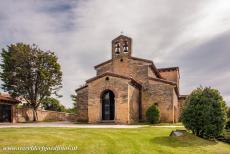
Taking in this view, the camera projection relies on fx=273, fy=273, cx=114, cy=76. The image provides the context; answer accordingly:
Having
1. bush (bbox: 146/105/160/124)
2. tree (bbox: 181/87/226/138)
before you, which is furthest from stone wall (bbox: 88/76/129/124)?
tree (bbox: 181/87/226/138)

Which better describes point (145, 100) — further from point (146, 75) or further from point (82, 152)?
point (82, 152)

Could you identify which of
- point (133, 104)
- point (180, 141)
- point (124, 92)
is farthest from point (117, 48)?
point (180, 141)

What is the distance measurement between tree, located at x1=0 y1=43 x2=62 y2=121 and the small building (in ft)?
8.73

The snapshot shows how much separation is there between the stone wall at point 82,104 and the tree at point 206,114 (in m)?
17.5

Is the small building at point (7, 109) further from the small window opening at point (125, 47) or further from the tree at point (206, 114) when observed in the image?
the tree at point (206, 114)

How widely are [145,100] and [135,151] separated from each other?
71.1 feet

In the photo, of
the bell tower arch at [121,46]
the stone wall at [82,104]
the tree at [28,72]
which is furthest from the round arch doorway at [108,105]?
the tree at [28,72]

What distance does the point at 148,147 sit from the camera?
12836mm

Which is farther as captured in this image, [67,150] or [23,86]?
[23,86]

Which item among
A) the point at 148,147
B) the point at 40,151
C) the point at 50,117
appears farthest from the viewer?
the point at 50,117

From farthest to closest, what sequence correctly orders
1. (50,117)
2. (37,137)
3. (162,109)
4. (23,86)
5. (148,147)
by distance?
1. (50,117)
2. (23,86)
3. (162,109)
4. (37,137)
5. (148,147)

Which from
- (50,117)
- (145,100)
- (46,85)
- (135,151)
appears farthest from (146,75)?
(135,151)

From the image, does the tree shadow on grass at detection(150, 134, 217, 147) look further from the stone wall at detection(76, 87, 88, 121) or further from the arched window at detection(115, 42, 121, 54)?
the arched window at detection(115, 42, 121, 54)

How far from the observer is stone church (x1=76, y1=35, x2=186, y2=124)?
93.2ft
